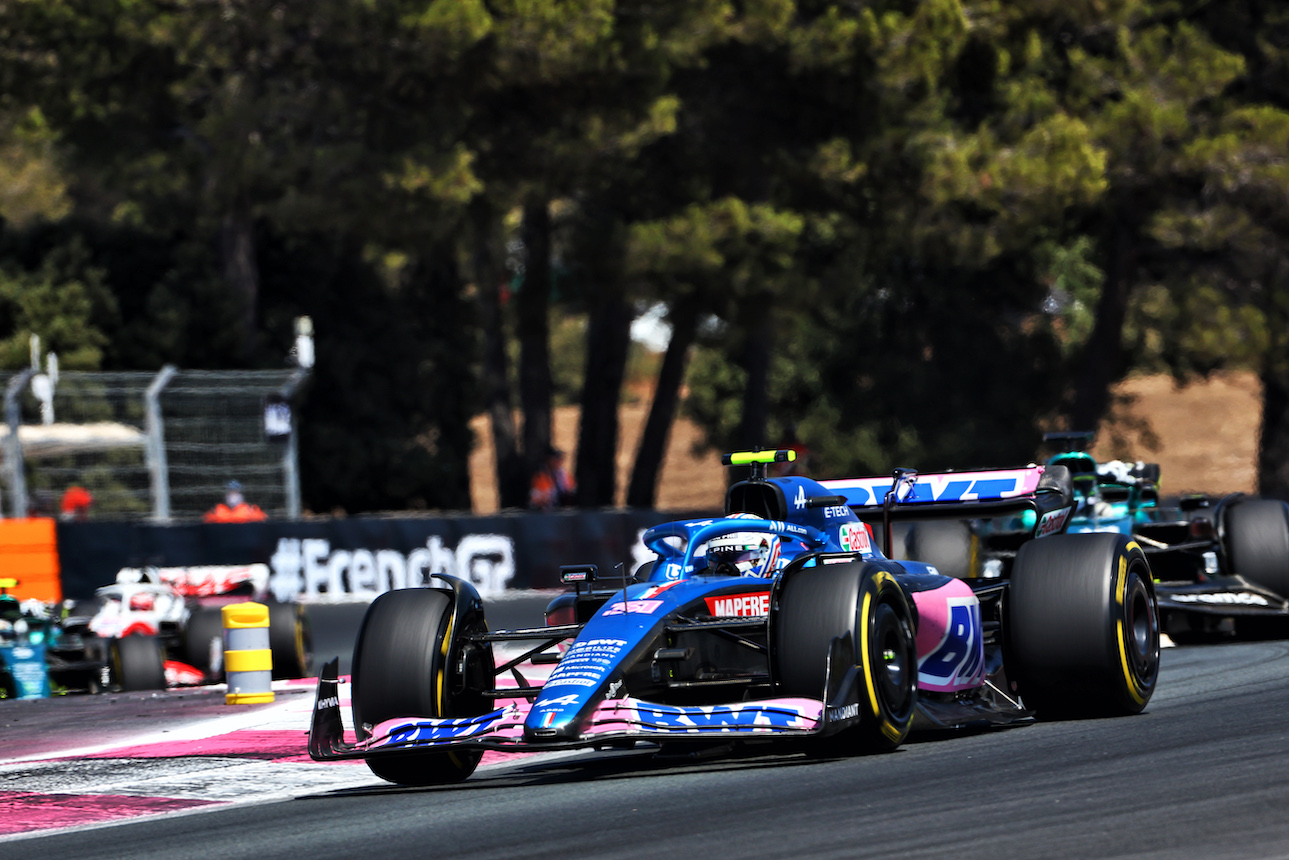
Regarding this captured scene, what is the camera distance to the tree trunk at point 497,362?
98.5ft

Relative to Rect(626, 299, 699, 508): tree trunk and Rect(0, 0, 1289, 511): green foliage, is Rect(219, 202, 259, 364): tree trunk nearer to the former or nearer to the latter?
Rect(0, 0, 1289, 511): green foliage

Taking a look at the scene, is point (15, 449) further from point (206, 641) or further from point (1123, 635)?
point (1123, 635)

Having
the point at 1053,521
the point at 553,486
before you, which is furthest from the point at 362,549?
the point at 1053,521

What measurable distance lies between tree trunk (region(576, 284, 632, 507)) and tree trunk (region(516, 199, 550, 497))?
751mm

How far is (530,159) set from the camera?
26516 mm

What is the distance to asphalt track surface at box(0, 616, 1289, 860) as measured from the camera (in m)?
6.24

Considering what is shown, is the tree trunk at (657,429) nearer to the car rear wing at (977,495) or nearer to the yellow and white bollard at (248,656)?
the yellow and white bollard at (248,656)

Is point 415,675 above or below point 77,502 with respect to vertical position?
below

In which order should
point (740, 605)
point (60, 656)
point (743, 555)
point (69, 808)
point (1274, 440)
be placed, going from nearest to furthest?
point (740, 605) → point (69, 808) → point (743, 555) → point (60, 656) → point (1274, 440)

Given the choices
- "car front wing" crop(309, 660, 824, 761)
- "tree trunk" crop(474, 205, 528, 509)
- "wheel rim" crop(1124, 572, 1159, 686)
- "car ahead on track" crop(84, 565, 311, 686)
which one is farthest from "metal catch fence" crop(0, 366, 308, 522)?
"car front wing" crop(309, 660, 824, 761)

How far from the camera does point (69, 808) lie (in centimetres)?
854

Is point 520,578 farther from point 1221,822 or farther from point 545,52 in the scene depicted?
point 1221,822

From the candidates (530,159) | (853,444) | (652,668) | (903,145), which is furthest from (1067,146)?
(652,668)

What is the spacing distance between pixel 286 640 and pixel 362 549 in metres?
3.17
